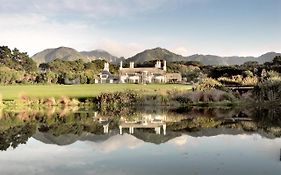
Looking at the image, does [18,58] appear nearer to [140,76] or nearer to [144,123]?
[140,76]

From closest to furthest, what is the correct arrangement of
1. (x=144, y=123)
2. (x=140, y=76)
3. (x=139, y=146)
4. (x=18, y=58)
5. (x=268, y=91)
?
(x=139, y=146) → (x=144, y=123) → (x=268, y=91) → (x=140, y=76) → (x=18, y=58)

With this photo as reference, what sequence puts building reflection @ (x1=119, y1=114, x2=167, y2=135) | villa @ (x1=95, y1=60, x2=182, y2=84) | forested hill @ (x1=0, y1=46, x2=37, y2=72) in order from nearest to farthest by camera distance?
building reflection @ (x1=119, y1=114, x2=167, y2=135) < villa @ (x1=95, y1=60, x2=182, y2=84) < forested hill @ (x1=0, y1=46, x2=37, y2=72)

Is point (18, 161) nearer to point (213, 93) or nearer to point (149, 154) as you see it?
point (149, 154)

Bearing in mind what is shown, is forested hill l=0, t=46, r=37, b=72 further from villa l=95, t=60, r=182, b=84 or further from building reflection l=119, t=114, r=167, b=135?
building reflection l=119, t=114, r=167, b=135

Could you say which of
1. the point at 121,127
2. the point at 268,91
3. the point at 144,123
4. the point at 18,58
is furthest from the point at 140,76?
the point at 121,127

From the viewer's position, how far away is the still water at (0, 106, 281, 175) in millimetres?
12574

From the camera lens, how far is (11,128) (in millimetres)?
23688

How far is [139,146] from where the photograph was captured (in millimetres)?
17156

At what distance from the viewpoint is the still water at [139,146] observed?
12574mm

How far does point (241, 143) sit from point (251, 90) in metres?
26.7

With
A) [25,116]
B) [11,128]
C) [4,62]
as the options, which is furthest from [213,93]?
[4,62]

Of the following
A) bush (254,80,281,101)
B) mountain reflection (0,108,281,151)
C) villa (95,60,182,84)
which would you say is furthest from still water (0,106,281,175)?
villa (95,60,182,84)

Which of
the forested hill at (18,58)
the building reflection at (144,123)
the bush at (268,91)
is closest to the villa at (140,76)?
the forested hill at (18,58)

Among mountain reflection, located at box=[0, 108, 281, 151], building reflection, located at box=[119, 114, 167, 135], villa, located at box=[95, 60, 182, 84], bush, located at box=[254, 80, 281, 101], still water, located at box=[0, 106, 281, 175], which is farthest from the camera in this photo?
villa, located at box=[95, 60, 182, 84]
